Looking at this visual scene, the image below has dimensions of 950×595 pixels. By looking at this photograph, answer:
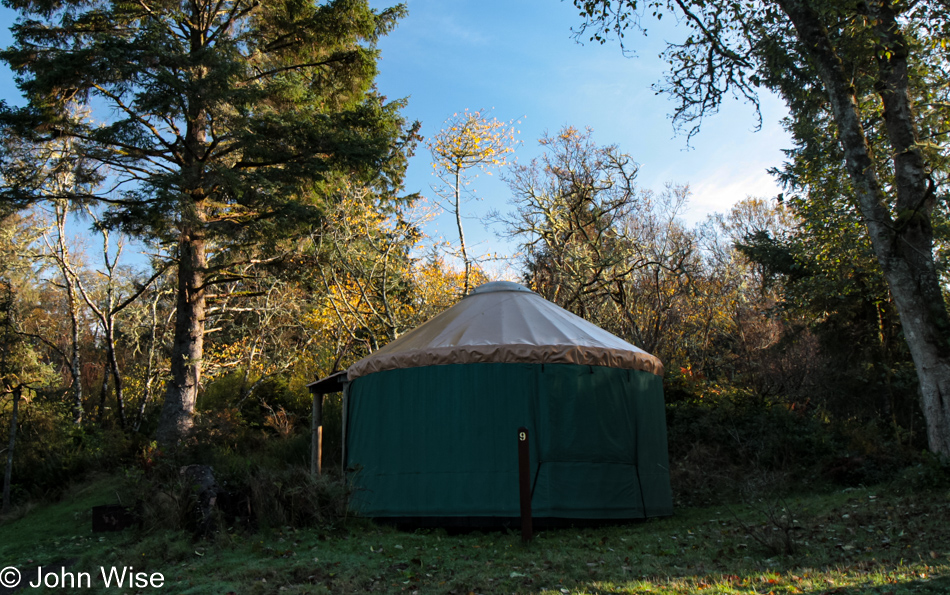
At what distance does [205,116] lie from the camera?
866 centimetres

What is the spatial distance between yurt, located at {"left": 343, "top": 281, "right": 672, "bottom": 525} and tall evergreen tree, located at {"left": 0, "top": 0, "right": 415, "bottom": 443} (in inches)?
131

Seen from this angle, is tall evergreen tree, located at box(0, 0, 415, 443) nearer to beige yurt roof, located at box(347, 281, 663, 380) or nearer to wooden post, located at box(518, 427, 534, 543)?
beige yurt roof, located at box(347, 281, 663, 380)

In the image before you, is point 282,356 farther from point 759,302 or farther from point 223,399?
point 759,302

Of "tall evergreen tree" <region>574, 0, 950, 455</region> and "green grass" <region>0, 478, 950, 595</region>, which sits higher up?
"tall evergreen tree" <region>574, 0, 950, 455</region>

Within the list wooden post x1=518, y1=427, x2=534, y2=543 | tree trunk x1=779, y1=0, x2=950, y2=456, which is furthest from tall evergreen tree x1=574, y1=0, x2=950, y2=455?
wooden post x1=518, y1=427, x2=534, y2=543

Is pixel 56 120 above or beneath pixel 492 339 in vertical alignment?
above

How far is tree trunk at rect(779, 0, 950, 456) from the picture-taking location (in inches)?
227

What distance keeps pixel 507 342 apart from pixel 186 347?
5.10m

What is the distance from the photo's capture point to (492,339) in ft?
20.7

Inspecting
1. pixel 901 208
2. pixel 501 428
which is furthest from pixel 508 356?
pixel 901 208

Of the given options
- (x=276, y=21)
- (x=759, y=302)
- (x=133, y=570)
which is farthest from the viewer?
(x=759, y=302)

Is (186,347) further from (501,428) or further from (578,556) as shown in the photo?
(578,556)

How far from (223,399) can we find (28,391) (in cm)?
280

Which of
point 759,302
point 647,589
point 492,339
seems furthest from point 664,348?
point 647,589
